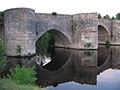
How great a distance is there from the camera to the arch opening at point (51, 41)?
85.6 ft

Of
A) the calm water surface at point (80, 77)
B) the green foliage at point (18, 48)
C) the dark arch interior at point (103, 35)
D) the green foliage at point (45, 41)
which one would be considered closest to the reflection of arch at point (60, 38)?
the green foliage at point (45, 41)

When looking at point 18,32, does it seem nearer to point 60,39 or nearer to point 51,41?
point 60,39

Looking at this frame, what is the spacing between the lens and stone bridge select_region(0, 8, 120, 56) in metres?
19.0

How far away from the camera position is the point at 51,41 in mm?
32906

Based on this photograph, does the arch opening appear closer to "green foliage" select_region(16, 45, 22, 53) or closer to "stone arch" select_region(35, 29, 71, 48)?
"stone arch" select_region(35, 29, 71, 48)

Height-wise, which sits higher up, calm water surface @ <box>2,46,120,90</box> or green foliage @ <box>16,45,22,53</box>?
green foliage @ <box>16,45,22,53</box>

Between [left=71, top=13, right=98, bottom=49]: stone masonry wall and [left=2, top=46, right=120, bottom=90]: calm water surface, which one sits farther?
[left=71, top=13, right=98, bottom=49]: stone masonry wall

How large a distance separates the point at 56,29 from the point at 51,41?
9.08 meters

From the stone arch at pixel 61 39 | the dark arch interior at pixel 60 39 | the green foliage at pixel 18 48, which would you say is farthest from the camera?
the dark arch interior at pixel 60 39

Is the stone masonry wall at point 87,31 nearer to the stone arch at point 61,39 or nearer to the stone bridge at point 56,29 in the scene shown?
the stone bridge at point 56,29

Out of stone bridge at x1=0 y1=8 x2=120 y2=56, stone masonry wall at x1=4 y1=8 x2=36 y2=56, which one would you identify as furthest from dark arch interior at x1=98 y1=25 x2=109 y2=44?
stone masonry wall at x1=4 y1=8 x2=36 y2=56

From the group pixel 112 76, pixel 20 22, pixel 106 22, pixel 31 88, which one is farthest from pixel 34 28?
pixel 106 22

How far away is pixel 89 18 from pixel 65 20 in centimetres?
294

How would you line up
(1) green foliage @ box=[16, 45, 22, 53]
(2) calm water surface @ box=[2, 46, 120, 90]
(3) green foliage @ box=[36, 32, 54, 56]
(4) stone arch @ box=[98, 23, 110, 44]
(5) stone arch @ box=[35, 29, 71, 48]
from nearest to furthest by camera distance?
1. (2) calm water surface @ box=[2, 46, 120, 90]
2. (1) green foliage @ box=[16, 45, 22, 53]
3. (5) stone arch @ box=[35, 29, 71, 48]
4. (3) green foliage @ box=[36, 32, 54, 56]
5. (4) stone arch @ box=[98, 23, 110, 44]
